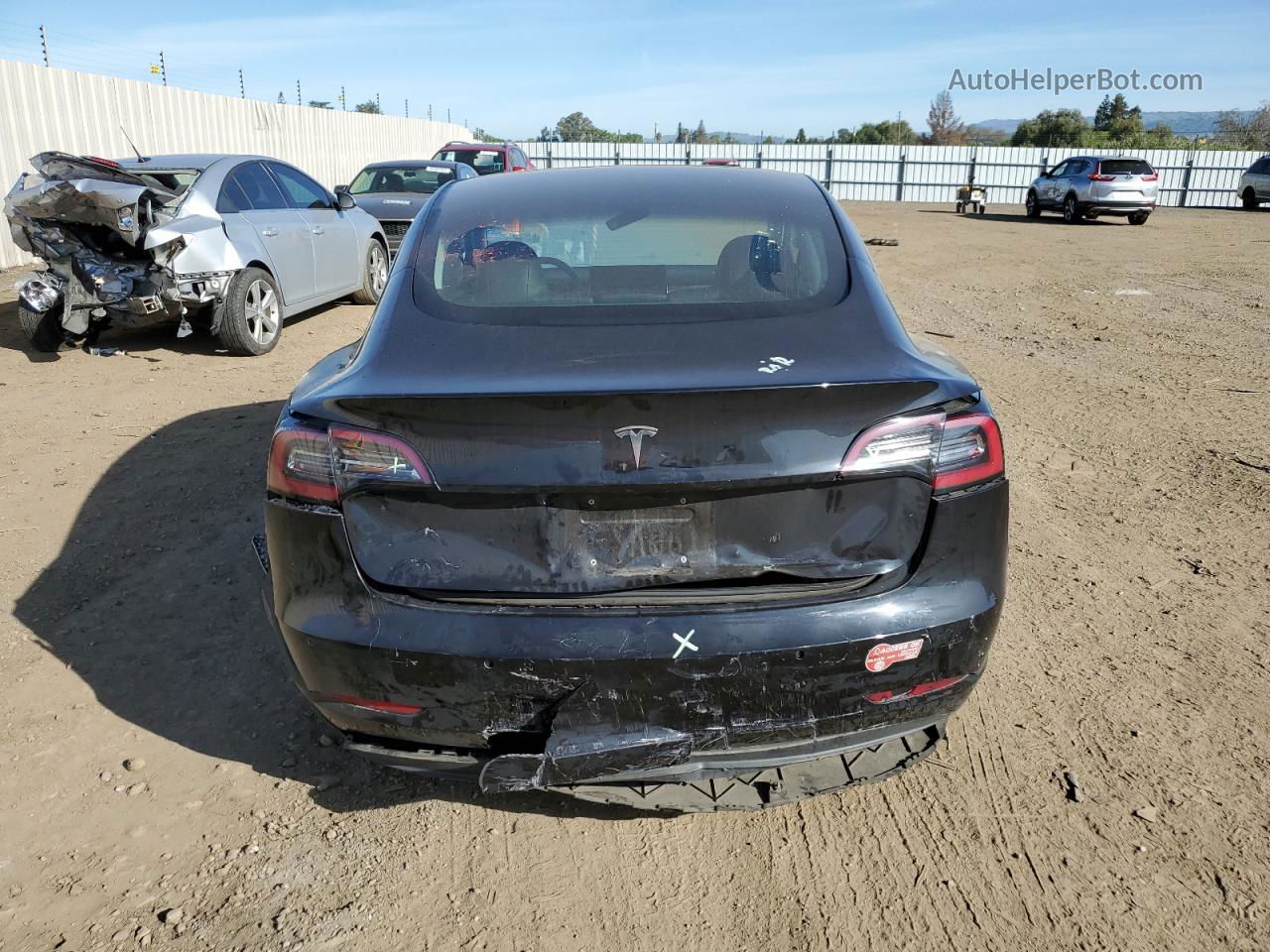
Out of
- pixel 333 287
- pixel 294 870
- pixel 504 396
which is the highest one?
pixel 504 396

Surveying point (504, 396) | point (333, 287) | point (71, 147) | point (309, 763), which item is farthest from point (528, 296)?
point (71, 147)

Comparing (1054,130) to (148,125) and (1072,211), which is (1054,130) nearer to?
(1072,211)

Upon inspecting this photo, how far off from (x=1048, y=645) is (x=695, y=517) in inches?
82.9

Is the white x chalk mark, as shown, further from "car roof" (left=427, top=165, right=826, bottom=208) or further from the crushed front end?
the crushed front end

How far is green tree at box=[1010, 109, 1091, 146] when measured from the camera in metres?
55.1

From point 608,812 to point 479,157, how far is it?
62.2ft

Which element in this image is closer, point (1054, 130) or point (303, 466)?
point (303, 466)

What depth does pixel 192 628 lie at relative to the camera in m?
3.73

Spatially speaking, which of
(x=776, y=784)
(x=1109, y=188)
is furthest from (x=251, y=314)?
(x=1109, y=188)

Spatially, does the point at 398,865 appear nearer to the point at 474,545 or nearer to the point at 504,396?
the point at 474,545

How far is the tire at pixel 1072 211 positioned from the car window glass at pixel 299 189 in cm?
2297

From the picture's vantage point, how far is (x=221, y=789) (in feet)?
9.23

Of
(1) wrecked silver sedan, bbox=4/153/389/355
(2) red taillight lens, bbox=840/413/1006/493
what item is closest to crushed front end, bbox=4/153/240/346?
(1) wrecked silver sedan, bbox=4/153/389/355

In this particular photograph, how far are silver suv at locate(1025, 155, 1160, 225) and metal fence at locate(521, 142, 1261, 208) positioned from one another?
1389cm
